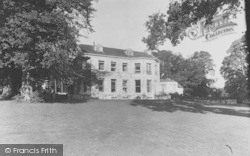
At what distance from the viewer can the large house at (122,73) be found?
3641cm

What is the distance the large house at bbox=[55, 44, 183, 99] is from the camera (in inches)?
1433

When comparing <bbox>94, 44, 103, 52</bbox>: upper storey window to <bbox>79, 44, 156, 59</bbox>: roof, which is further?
<bbox>94, 44, 103, 52</bbox>: upper storey window

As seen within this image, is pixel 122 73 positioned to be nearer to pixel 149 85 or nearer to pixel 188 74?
pixel 149 85

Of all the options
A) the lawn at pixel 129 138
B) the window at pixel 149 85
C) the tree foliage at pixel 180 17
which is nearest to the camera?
the lawn at pixel 129 138

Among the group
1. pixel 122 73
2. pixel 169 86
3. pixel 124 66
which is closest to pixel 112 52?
pixel 124 66

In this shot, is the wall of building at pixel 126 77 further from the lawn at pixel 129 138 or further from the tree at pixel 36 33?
the lawn at pixel 129 138

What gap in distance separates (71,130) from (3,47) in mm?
11390

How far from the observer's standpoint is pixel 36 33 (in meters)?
17.9

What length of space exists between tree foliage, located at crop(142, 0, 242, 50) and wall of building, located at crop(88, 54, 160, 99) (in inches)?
904

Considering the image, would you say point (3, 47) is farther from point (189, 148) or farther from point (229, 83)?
point (229, 83)

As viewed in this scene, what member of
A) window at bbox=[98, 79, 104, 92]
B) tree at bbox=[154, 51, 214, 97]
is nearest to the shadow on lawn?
window at bbox=[98, 79, 104, 92]

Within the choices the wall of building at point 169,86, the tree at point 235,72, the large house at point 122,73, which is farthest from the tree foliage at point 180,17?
the wall of building at point 169,86

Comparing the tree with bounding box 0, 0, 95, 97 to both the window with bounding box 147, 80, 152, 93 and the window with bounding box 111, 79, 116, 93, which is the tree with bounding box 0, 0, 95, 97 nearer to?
the window with bounding box 111, 79, 116, 93

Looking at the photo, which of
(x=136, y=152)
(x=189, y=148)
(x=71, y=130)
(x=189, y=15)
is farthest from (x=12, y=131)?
(x=189, y=15)
